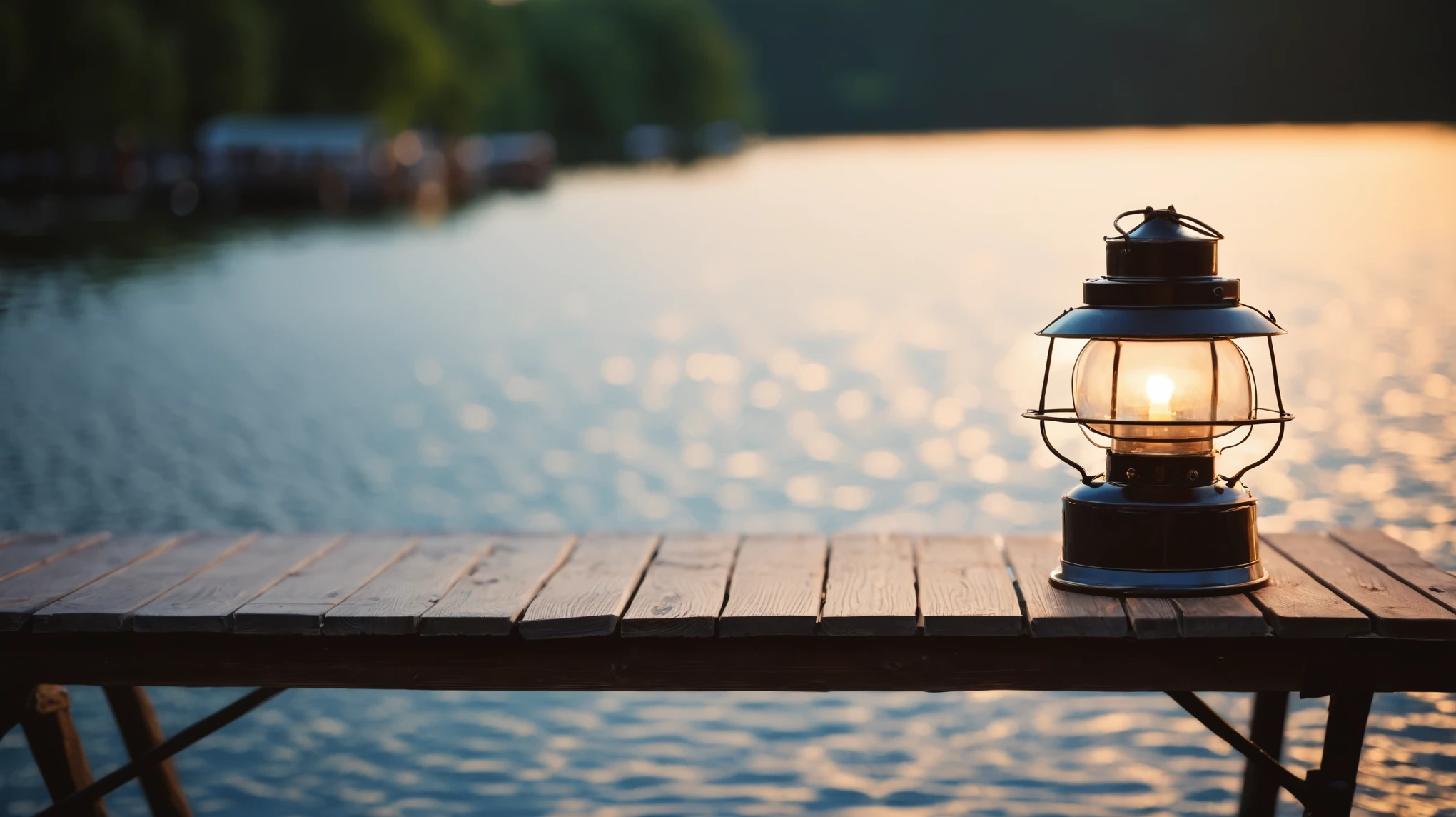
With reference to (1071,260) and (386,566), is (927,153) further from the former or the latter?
(386,566)

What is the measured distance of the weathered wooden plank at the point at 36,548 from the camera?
496 cm

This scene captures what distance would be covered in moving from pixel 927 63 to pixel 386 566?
19701cm

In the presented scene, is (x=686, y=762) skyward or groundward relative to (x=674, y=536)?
groundward

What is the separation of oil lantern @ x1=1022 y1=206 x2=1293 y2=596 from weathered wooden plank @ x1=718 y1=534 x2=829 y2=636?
67 cm

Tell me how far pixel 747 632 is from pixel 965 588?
626mm

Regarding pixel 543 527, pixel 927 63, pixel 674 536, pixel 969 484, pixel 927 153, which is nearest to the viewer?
pixel 674 536

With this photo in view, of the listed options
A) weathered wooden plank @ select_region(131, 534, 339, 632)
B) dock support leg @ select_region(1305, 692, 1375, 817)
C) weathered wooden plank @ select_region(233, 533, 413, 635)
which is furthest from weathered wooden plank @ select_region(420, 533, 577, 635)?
dock support leg @ select_region(1305, 692, 1375, 817)

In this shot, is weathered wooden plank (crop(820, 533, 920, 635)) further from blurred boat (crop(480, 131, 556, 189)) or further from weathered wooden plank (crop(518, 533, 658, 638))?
blurred boat (crop(480, 131, 556, 189))

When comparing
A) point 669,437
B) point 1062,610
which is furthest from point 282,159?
point 1062,610

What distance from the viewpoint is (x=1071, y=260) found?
148 ft

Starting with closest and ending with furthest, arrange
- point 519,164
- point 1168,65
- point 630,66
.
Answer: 1. point 519,164
2. point 630,66
3. point 1168,65

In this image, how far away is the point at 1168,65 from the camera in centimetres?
17350

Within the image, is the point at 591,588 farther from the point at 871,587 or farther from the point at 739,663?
the point at 871,587

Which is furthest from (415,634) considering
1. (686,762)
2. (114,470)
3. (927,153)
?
(927,153)
